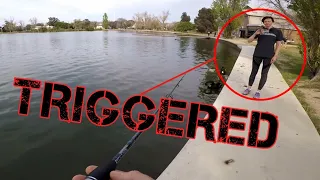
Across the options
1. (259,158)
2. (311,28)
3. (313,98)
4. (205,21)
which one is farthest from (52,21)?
(259,158)

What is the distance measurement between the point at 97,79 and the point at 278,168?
9196 millimetres

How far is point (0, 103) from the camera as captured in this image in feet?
25.1

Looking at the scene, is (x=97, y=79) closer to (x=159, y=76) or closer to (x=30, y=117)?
(x=159, y=76)

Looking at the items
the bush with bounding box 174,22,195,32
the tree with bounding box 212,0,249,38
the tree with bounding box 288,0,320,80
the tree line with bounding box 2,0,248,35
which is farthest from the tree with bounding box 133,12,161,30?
the tree with bounding box 288,0,320,80

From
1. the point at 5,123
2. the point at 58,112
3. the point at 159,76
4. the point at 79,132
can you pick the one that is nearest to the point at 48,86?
the point at 58,112

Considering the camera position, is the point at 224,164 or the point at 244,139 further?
the point at 244,139

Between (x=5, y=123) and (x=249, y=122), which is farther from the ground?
(x=249, y=122)

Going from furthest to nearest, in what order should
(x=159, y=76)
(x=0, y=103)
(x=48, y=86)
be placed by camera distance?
(x=159, y=76), (x=48, y=86), (x=0, y=103)

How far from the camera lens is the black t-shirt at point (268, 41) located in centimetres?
562

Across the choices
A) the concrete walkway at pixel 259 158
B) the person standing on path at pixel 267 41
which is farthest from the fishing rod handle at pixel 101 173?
the person standing on path at pixel 267 41

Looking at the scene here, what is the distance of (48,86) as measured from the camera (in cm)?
909

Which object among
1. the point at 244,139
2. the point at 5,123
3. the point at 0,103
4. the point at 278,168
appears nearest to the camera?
the point at 278,168

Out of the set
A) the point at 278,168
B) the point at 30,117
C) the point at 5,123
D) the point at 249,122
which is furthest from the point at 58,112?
the point at 278,168

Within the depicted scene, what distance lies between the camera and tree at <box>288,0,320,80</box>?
30.2 feet
